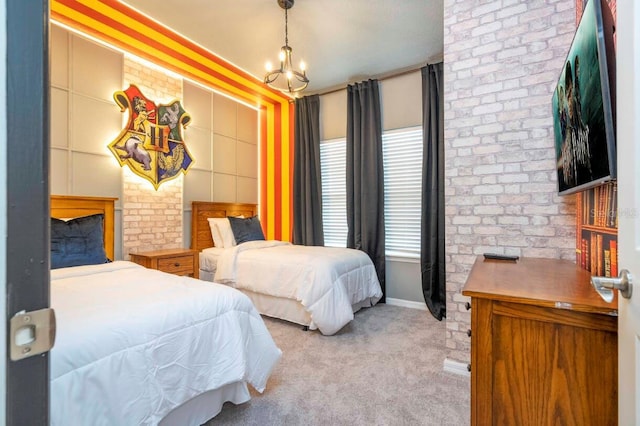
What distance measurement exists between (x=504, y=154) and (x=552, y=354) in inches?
53.9

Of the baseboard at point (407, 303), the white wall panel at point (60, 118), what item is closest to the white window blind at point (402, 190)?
the baseboard at point (407, 303)

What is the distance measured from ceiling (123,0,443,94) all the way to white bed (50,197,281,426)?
237 centimetres

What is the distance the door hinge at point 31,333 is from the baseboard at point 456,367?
2.35 meters

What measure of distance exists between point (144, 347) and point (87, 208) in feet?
7.65

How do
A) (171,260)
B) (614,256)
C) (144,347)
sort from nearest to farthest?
(614,256) → (144,347) → (171,260)

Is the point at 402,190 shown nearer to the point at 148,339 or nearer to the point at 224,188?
the point at 224,188

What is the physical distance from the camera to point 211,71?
3826 mm

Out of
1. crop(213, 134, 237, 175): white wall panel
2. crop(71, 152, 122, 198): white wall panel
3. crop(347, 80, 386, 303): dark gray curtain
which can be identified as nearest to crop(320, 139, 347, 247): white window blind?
crop(347, 80, 386, 303): dark gray curtain

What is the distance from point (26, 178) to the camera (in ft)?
1.52

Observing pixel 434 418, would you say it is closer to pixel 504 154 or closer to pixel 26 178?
pixel 504 154

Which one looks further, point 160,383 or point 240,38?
point 240,38

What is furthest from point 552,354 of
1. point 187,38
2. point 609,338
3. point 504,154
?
point 187,38

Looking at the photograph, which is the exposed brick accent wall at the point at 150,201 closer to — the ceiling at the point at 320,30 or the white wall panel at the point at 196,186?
the white wall panel at the point at 196,186

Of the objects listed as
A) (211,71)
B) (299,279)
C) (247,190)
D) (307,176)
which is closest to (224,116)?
(211,71)
